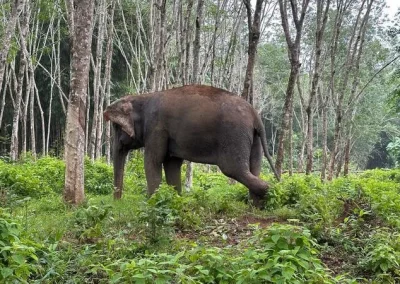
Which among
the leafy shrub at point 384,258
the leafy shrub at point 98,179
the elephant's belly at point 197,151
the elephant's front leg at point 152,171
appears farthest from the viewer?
the leafy shrub at point 98,179

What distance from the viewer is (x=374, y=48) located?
84.2ft

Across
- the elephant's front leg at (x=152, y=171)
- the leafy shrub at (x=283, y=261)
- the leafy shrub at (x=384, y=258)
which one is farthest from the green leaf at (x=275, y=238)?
the elephant's front leg at (x=152, y=171)

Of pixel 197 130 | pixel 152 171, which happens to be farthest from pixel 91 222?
pixel 197 130

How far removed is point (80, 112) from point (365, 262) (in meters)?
4.29

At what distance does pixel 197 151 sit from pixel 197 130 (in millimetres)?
360

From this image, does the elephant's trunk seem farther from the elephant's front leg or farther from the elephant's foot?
the elephant's foot

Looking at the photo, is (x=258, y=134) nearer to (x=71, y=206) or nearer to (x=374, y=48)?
(x=71, y=206)

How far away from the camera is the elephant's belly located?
25.9 ft

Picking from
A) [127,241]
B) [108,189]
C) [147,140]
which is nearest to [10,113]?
[108,189]

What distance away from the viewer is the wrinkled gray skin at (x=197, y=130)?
768cm

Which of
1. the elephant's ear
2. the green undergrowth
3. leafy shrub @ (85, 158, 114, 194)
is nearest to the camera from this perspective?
the green undergrowth

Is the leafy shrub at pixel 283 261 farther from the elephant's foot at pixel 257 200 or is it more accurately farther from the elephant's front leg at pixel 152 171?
the elephant's front leg at pixel 152 171

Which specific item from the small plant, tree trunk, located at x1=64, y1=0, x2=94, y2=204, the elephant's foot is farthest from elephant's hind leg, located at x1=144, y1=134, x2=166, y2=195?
the small plant

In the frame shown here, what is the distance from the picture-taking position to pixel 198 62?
38.8 ft
